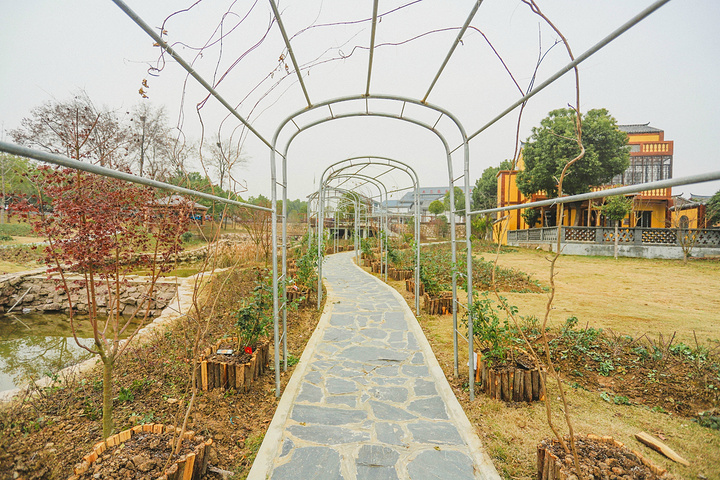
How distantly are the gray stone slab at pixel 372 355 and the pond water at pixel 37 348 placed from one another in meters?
3.64

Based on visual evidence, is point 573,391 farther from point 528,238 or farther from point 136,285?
point 528,238

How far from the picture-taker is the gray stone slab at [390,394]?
127 inches

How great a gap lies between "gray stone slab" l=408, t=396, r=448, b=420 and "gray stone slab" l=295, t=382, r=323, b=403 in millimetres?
954

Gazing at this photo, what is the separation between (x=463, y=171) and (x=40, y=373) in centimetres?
653

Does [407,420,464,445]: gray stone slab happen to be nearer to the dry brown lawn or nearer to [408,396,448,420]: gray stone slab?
[408,396,448,420]: gray stone slab

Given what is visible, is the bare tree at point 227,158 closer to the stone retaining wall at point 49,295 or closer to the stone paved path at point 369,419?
the stone paved path at point 369,419

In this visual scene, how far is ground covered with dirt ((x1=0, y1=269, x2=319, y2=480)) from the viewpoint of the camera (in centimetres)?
220

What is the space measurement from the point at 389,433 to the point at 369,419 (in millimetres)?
272

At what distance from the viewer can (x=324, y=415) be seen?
293 centimetres

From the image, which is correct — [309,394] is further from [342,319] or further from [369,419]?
[342,319]

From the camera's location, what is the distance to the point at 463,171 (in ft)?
11.0

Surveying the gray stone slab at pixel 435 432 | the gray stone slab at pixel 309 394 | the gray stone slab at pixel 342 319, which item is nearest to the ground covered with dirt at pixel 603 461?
the gray stone slab at pixel 435 432

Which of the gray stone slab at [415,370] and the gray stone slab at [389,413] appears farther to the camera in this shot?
the gray stone slab at [415,370]

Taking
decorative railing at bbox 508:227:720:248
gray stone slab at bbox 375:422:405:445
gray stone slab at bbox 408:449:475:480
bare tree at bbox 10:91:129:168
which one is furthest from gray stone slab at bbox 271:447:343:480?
decorative railing at bbox 508:227:720:248
